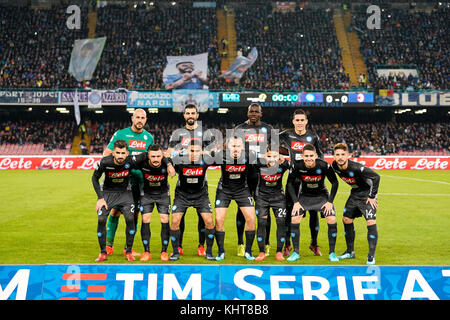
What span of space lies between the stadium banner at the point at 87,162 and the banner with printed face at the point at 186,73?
398 inches

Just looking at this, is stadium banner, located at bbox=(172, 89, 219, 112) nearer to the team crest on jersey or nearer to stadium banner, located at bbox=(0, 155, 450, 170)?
stadium banner, located at bbox=(0, 155, 450, 170)

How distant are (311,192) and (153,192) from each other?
2.66 meters

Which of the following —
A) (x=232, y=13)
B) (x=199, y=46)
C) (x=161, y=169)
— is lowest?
(x=161, y=169)

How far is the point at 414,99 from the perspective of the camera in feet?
113

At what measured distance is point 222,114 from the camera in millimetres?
38812

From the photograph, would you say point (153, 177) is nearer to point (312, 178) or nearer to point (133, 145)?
point (133, 145)

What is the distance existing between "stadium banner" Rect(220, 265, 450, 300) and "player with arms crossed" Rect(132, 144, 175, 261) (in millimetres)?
2499

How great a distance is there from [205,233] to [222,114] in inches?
1254

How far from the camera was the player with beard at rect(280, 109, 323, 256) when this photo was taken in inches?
298

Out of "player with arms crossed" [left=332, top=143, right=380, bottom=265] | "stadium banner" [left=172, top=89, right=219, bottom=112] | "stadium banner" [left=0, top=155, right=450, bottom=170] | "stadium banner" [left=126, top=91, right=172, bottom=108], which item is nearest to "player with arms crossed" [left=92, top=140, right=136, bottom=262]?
"player with arms crossed" [left=332, top=143, right=380, bottom=265]

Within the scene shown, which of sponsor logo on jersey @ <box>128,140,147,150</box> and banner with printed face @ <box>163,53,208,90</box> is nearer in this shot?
sponsor logo on jersey @ <box>128,140,147,150</box>
